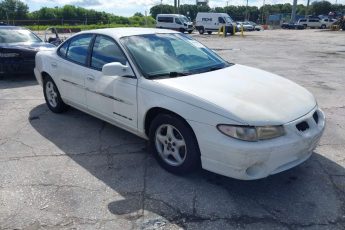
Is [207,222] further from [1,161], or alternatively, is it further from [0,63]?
[0,63]

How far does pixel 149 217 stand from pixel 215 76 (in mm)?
1787

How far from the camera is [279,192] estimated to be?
11.5 ft

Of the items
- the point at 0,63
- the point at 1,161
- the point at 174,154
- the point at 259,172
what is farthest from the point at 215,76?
the point at 0,63

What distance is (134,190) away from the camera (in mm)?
3564

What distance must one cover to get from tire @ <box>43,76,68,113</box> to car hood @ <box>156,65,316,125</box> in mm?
2678

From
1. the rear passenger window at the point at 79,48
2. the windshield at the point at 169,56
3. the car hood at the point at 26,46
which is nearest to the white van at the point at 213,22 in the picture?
the car hood at the point at 26,46

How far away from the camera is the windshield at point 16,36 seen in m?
9.66

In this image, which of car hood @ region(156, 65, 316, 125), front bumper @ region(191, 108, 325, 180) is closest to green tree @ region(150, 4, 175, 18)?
car hood @ region(156, 65, 316, 125)

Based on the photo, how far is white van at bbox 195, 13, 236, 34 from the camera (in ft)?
126

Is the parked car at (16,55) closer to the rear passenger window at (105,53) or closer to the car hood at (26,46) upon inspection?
the car hood at (26,46)

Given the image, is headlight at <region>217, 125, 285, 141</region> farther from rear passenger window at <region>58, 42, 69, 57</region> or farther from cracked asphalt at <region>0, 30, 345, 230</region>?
rear passenger window at <region>58, 42, 69, 57</region>

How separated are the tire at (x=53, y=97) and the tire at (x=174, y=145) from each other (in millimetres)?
2531

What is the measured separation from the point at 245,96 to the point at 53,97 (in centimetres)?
372

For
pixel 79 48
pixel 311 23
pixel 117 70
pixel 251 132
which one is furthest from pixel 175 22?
pixel 251 132
